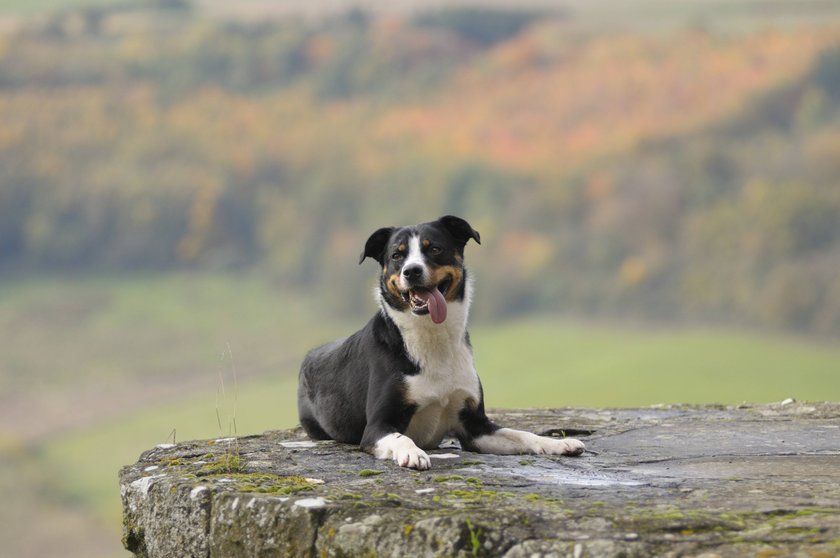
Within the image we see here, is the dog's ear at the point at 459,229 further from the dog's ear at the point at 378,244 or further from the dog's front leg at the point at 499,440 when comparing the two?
the dog's front leg at the point at 499,440

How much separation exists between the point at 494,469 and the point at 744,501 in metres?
1.68

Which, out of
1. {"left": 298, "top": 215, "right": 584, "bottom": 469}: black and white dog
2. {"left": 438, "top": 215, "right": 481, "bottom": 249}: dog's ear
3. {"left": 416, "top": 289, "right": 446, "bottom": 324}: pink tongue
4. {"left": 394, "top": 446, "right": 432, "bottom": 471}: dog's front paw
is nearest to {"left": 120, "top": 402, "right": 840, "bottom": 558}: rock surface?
{"left": 394, "top": 446, "right": 432, "bottom": 471}: dog's front paw

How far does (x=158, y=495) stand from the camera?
7441 millimetres

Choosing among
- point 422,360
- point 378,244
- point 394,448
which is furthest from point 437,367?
point 378,244

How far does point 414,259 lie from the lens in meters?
7.58

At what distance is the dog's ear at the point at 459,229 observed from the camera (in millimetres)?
7891

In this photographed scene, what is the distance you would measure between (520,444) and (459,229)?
1526 millimetres

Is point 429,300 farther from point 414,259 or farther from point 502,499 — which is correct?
point 502,499

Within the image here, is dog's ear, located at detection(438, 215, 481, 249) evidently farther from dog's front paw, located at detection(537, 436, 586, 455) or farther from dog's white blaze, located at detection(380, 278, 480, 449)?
dog's front paw, located at detection(537, 436, 586, 455)

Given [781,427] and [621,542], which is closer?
[621,542]

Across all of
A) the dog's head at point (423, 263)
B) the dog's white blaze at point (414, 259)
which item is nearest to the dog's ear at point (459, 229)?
the dog's head at point (423, 263)

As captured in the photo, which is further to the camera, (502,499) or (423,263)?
(423,263)

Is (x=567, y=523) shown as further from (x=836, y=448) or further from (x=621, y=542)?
(x=836, y=448)

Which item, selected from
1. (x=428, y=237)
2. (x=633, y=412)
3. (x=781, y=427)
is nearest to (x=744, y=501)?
(x=428, y=237)
